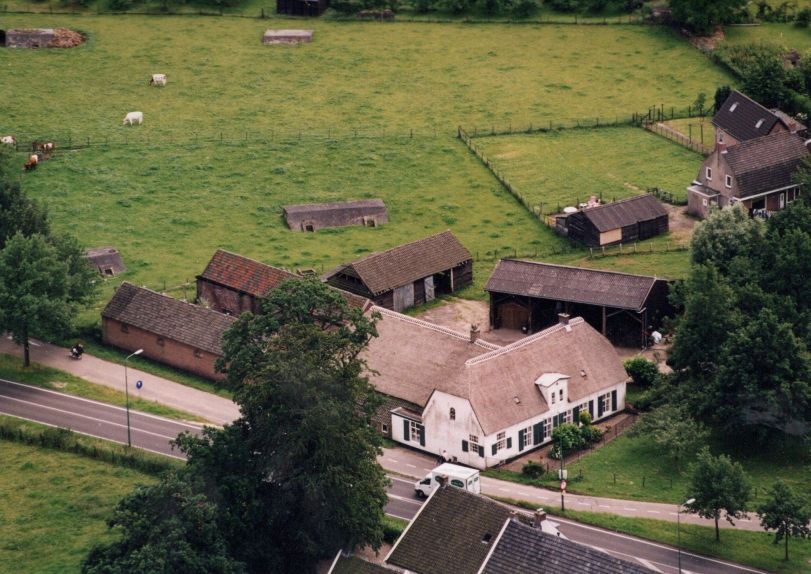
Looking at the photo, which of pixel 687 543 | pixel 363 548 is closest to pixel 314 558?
pixel 363 548

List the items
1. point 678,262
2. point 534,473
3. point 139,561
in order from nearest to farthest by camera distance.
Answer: point 139,561, point 534,473, point 678,262

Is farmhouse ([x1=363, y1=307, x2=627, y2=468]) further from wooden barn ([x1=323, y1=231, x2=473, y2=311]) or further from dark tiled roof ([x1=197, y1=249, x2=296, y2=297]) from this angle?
dark tiled roof ([x1=197, y1=249, x2=296, y2=297])

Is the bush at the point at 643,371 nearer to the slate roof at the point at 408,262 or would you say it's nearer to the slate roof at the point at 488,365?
the slate roof at the point at 488,365

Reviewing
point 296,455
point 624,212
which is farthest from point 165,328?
point 624,212

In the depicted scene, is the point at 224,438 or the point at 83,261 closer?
the point at 224,438

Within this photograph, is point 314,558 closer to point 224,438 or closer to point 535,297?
point 224,438

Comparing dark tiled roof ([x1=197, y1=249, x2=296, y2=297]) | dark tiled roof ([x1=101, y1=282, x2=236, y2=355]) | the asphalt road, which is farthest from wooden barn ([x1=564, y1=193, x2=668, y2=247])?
the asphalt road

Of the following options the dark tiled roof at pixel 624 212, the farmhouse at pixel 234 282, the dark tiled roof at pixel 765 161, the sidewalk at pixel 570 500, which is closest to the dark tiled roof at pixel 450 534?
the sidewalk at pixel 570 500

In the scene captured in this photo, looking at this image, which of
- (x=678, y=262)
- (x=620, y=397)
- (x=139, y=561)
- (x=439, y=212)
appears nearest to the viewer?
(x=139, y=561)
